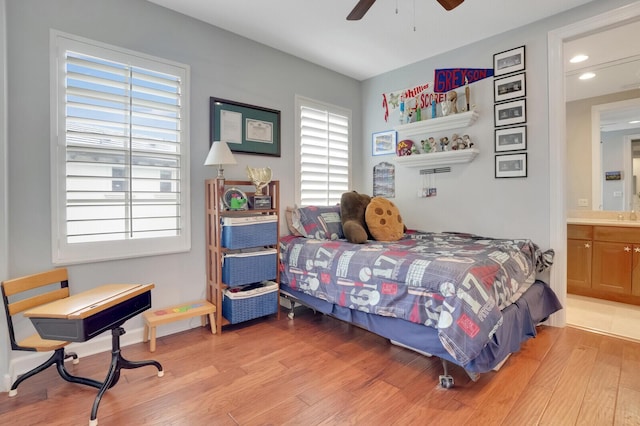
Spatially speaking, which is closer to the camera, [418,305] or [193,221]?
[418,305]

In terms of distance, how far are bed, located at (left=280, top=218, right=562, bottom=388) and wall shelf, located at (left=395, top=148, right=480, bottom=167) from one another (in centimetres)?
85

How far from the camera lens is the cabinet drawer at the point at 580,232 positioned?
350 cm

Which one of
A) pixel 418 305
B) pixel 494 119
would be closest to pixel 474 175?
pixel 494 119

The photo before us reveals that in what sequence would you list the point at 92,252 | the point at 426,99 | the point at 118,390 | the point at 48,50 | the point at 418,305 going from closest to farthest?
the point at 118,390
the point at 418,305
the point at 48,50
the point at 92,252
the point at 426,99

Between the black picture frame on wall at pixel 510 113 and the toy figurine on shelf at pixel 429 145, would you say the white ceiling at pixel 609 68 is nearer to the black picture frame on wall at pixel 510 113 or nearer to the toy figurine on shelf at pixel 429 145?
the black picture frame on wall at pixel 510 113

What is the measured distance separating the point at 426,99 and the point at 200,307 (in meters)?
3.14

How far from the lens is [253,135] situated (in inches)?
125

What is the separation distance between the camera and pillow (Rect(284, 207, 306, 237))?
3266 millimetres

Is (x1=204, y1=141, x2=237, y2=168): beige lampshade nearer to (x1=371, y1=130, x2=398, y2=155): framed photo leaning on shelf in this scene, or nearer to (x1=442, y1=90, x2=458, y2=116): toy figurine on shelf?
(x1=371, y1=130, x2=398, y2=155): framed photo leaning on shelf

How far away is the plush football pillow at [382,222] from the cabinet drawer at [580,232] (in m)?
2.02

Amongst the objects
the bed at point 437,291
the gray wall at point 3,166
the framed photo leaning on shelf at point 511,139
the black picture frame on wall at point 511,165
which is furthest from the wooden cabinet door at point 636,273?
the gray wall at point 3,166

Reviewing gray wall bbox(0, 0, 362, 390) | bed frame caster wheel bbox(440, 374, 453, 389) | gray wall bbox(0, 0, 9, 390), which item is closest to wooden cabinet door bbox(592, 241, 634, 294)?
bed frame caster wheel bbox(440, 374, 453, 389)

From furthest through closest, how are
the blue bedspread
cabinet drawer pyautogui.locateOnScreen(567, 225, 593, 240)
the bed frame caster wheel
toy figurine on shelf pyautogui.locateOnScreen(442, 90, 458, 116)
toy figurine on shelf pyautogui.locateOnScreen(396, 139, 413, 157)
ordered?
toy figurine on shelf pyautogui.locateOnScreen(396, 139, 413, 157) < cabinet drawer pyautogui.locateOnScreen(567, 225, 593, 240) < toy figurine on shelf pyautogui.locateOnScreen(442, 90, 458, 116) < the bed frame caster wheel < the blue bedspread

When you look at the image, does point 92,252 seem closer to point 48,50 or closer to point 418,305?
point 48,50
